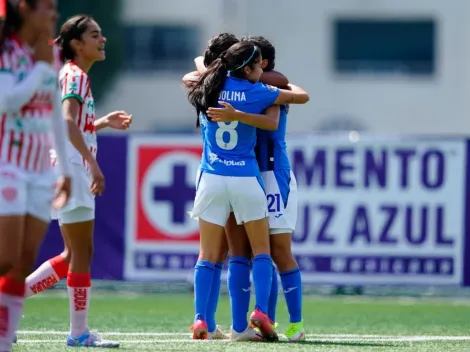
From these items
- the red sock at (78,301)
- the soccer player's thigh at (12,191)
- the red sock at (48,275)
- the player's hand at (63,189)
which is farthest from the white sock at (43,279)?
the soccer player's thigh at (12,191)

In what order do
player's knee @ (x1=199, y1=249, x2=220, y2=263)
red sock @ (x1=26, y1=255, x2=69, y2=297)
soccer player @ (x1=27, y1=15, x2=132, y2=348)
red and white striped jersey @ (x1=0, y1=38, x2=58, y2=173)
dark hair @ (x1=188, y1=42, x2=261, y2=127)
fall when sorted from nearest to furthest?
red and white striped jersey @ (x1=0, y1=38, x2=58, y2=173), soccer player @ (x1=27, y1=15, x2=132, y2=348), dark hair @ (x1=188, y1=42, x2=261, y2=127), red sock @ (x1=26, y1=255, x2=69, y2=297), player's knee @ (x1=199, y1=249, x2=220, y2=263)

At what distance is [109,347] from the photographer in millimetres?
7645

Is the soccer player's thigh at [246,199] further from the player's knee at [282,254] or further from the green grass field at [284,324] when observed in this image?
the green grass field at [284,324]

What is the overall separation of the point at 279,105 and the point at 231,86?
375 millimetres

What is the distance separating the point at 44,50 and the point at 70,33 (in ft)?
5.00

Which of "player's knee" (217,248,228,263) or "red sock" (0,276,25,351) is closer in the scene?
"red sock" (0,276,25,351)

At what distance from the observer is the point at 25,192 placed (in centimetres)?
621

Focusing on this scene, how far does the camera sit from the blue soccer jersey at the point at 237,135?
818 centimetres

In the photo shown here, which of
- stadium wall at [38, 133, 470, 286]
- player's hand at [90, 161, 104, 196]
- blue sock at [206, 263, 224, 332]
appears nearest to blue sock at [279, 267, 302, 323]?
blue sock at [206, 263, 224, 332]

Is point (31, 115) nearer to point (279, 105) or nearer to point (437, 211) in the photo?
point (279, 105)

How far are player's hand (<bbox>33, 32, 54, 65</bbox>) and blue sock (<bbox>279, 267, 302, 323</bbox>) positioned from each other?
2.89m

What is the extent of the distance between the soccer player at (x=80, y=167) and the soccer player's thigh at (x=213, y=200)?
0.87m

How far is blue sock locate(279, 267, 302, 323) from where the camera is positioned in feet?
28.0

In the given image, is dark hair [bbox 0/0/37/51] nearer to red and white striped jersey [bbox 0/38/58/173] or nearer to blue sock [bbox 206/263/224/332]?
red and white striped jersey [bbox 0/38/58/173]
